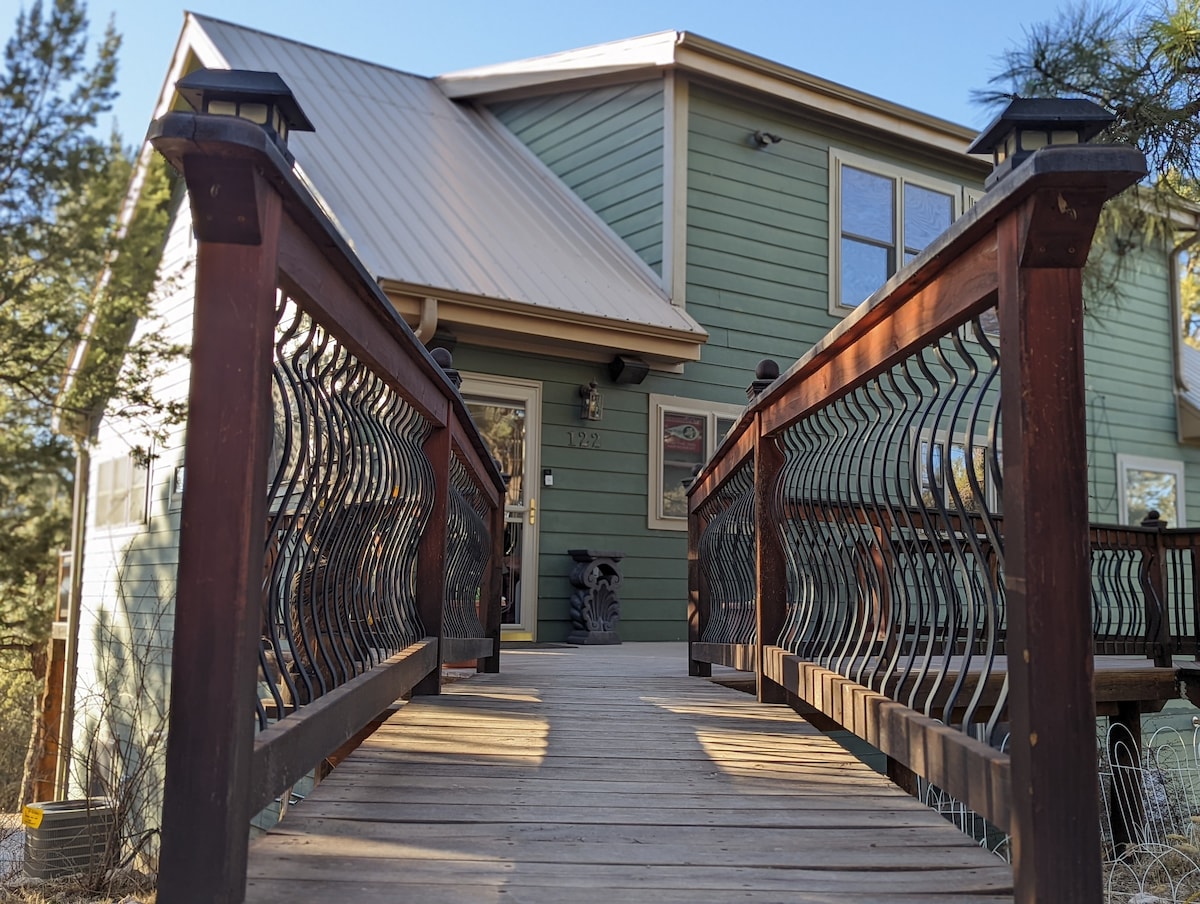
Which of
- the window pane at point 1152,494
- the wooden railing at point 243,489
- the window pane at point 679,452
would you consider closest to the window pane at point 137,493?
the window pane at point 679,452

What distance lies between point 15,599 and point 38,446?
3.35 meters

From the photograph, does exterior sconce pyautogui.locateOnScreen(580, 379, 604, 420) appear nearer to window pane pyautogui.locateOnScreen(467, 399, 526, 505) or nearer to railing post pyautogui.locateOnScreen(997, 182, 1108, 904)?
window pane pyautogui.locateOnScreen(467, 399, 526, 505)

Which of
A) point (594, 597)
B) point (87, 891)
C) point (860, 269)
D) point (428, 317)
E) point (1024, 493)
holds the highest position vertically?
point (860, 269)

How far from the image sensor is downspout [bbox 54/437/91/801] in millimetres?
10992

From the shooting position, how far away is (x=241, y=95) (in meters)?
1.79

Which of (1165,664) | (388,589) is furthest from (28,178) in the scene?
(1165,664)

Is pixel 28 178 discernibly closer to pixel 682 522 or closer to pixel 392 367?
pixel 682 522

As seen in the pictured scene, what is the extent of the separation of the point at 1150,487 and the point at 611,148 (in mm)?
7816

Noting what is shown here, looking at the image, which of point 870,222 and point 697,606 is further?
point 870,222

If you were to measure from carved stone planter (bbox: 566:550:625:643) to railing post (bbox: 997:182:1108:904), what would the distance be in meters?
6.82

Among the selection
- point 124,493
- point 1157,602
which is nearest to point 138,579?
point 124,493

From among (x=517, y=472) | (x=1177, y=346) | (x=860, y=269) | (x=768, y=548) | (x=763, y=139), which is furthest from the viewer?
(x=1177, y=346)

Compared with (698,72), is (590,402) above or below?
below

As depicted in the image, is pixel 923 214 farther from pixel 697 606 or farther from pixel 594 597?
pixel 697 606
